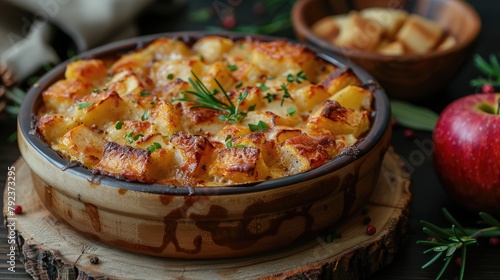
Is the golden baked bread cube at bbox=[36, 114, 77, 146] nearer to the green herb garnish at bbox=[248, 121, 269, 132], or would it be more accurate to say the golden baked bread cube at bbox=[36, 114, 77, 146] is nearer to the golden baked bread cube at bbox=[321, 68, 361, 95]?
the green herb garnish at bbox=[248, 121, 269, 132]

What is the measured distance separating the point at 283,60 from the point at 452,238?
3.44 ft

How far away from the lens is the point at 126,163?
2488 millimetres

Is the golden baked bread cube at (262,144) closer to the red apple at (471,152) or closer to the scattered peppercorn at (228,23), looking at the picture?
the red apple at (471,152)

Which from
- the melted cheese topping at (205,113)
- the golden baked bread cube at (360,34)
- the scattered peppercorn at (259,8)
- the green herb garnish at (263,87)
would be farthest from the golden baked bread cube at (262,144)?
the scattered peppercorn at (259,8)

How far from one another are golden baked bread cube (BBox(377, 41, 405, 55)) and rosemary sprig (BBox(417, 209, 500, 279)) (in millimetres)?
1362

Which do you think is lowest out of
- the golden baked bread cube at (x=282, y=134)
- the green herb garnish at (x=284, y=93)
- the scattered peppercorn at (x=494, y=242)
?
the scattered peppercorn at (x=494, y=242)

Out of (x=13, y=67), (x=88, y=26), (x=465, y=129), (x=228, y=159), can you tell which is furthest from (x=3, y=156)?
(x=465, y=129)

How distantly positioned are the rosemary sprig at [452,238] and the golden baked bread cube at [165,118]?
100 centimetres

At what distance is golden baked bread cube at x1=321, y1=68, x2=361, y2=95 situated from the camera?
3.04 m

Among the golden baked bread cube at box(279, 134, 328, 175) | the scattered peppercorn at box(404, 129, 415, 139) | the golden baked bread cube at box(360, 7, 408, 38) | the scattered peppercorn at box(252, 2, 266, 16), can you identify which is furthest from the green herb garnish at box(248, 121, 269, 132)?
the scattered peppercorn at box(252, 2, 266, 16)

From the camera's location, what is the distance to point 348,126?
2773 millimetres

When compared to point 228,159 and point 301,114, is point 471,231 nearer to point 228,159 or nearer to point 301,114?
point 301,114

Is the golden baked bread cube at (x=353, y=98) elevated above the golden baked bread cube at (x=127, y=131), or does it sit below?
below

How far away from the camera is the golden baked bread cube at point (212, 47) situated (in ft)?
10.9
